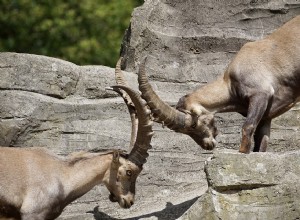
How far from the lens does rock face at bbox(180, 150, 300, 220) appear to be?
9969 millimetres

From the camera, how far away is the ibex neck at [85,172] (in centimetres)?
1105

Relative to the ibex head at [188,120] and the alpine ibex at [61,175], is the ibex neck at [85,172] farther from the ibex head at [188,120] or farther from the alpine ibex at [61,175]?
the ibex head at [188,120]

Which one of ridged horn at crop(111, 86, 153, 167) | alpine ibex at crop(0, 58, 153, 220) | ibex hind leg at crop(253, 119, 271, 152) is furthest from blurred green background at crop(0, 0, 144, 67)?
ridged horn at crop(111, 86, 153, 167)

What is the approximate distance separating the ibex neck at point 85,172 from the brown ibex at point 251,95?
1094 millimetres

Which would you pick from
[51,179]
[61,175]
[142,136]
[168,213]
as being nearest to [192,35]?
[142,136]

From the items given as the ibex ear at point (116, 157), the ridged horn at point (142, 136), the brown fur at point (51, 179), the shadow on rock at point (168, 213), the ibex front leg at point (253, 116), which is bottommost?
the shadow on rock at point (168, 213)

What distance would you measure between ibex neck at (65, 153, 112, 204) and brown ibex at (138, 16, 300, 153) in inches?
43.1

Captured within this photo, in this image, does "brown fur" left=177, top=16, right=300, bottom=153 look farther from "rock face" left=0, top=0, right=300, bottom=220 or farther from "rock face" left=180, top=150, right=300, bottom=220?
"rock face" left=180, top=150, right=300, bottom=220

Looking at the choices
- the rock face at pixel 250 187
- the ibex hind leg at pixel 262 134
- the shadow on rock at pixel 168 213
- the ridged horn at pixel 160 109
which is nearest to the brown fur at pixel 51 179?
the shadow on rock at pixel 168 213

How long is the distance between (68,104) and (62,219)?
6.60ft

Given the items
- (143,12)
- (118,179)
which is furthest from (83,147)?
(143,12)

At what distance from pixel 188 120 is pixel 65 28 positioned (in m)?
13.7

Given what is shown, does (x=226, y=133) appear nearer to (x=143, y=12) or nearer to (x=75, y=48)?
(x=143, y=12)

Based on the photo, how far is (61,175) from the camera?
11.0 metres
